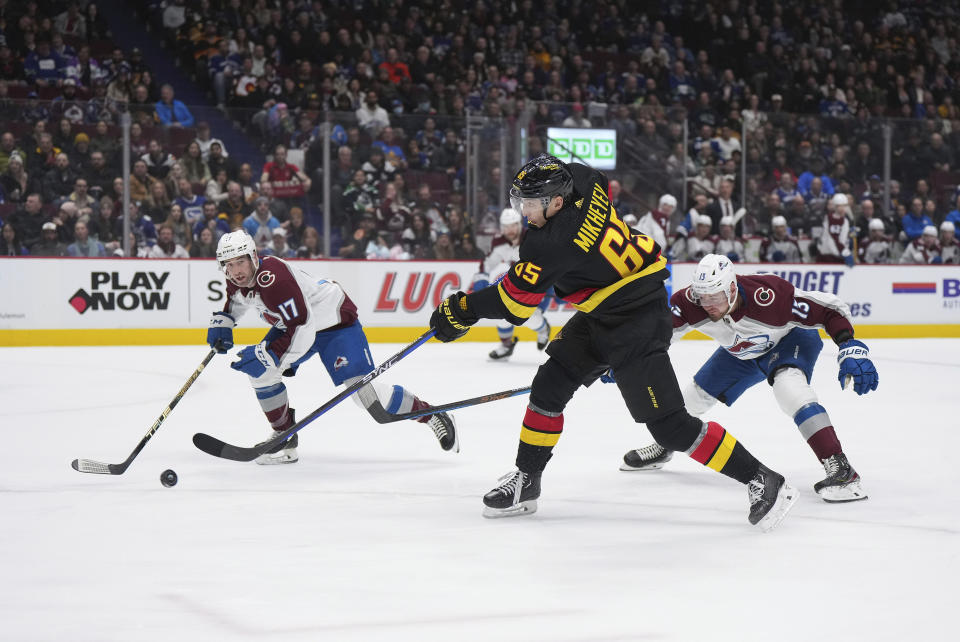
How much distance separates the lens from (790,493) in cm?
362

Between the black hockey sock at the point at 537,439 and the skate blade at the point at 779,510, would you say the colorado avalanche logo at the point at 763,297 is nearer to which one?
the skate blade at the point at 779,510

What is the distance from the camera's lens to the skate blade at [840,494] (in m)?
3.97

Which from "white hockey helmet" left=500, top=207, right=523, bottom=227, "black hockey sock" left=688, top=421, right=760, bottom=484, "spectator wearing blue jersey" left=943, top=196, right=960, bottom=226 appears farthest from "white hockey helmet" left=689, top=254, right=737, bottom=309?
"spectator wearing blue jersey" left=943, top=196, right=960, bottom=226

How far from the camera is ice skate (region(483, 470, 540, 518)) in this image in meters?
3.77

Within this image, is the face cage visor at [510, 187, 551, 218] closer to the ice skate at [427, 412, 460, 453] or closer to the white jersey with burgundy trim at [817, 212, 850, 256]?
the ice skate at [427, 412, 460, 453]

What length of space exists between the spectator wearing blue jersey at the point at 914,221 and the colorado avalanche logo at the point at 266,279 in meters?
9.44

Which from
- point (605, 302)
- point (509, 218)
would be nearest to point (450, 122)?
point (509, 218)

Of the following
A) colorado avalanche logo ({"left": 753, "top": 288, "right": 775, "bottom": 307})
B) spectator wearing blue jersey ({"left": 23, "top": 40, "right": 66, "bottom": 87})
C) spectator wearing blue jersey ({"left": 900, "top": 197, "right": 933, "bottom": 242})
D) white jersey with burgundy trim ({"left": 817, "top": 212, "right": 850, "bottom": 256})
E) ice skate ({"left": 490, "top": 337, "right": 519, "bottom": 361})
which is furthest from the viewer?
spectator wearing blue jersey ({"left": 900, "top": 197, "right": 933, "bottom": 242})

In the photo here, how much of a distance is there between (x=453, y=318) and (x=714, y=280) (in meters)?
0.97

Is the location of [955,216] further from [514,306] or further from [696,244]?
[514,306]

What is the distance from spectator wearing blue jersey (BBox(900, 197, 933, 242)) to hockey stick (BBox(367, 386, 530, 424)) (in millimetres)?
8989

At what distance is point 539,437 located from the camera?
12.5ft

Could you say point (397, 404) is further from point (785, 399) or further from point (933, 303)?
point (933, 303)

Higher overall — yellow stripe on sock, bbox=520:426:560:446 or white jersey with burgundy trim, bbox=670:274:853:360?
white jersey with burgundy trim, bbox=670:274:853:360
